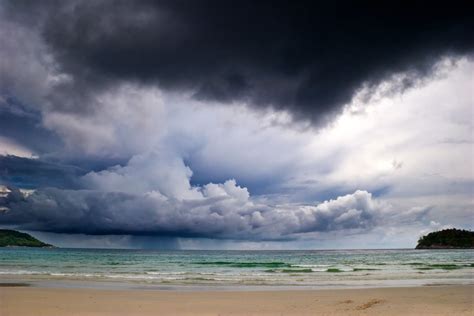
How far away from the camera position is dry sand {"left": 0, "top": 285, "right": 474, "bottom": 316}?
16.1 meters

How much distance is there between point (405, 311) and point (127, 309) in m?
11.3

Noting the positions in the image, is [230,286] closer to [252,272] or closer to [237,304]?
[237,304]

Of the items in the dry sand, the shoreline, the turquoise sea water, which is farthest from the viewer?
the turquoise sea water

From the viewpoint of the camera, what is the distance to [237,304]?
18.5 metres

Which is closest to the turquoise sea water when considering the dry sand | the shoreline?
the shoreline

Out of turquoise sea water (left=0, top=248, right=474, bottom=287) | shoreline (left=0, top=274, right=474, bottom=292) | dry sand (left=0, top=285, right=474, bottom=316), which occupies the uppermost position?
dry sand (left=0, top=285, right=474, bottom=316)

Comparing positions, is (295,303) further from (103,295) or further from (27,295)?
(27,295)

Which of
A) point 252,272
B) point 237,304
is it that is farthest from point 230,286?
point 252,272

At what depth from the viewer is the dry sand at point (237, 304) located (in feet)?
52.9

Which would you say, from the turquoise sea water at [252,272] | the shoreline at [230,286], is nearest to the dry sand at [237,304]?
the shoreline at [230,286]

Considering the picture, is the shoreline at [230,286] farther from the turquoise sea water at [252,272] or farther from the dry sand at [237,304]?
the dry sand at [237,304]

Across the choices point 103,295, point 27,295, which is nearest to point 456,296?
point 103,295

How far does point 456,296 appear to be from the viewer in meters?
20.9

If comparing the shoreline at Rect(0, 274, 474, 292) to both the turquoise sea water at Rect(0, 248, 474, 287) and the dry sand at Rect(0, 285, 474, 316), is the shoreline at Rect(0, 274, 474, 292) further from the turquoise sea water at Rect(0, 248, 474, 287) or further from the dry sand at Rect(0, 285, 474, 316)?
the dry sand at Rect(0, 285, 474, 316)
